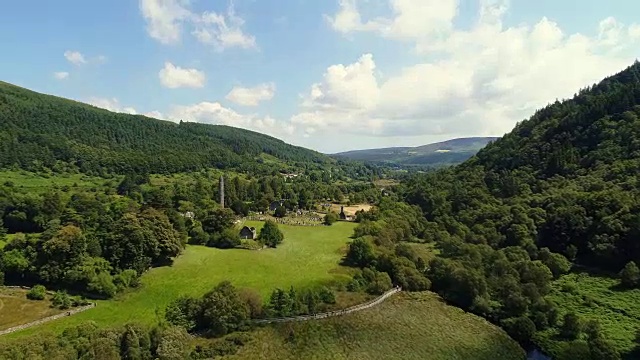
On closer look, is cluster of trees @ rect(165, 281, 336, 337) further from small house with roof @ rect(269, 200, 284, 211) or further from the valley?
small house with roof @ rect(269, 200, 284, 211)

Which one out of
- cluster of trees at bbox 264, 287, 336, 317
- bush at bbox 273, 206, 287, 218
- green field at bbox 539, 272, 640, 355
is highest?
bush at bbox 273, 206, 287, 218

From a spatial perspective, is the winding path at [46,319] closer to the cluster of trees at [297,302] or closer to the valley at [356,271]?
the valley at [356,271]

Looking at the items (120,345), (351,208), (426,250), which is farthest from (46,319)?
(351,208)

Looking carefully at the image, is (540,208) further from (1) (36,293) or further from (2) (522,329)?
(1) (36,293)

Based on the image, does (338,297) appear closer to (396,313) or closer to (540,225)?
(396,313)

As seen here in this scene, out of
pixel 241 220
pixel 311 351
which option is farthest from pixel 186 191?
pixel 311 351

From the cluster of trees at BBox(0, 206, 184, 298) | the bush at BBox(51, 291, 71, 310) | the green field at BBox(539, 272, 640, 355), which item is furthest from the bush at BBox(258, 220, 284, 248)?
the green field at BBox(539, 272, 640, 355)

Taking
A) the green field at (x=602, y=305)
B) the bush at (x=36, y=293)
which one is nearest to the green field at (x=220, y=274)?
the bush at (x=36, y=293)
